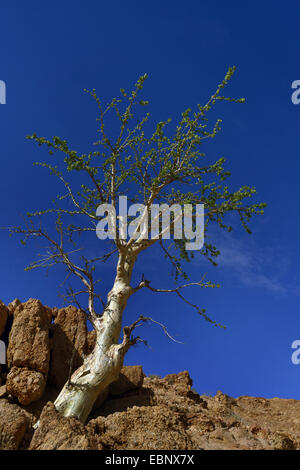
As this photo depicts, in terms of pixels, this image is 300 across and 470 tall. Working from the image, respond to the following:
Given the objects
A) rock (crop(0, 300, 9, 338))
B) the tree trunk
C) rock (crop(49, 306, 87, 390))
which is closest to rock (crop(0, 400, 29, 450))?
the tree trunk

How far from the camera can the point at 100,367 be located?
31.9 feet

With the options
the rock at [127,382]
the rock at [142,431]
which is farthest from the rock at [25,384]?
the rock at [142,431]

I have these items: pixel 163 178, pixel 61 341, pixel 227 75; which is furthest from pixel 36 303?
pixel 227 75

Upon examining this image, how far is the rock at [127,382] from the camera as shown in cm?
1286

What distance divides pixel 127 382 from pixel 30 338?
4250mm

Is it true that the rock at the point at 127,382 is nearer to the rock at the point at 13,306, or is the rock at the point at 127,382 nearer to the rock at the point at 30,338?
the rock at the point at 30,338

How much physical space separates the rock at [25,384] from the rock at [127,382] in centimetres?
288

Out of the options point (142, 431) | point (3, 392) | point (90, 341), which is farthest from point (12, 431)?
point (90, 341)

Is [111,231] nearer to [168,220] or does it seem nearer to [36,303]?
[168,220]

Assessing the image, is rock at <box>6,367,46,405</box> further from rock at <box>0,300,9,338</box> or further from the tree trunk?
rock at <box>0,300,9,338</box>

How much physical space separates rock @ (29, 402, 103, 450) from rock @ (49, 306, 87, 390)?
4.94 metres

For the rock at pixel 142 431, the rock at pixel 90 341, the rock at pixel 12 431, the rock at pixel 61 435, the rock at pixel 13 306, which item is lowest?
the rock at pixel 12 431

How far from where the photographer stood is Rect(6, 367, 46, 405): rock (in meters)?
10.8
